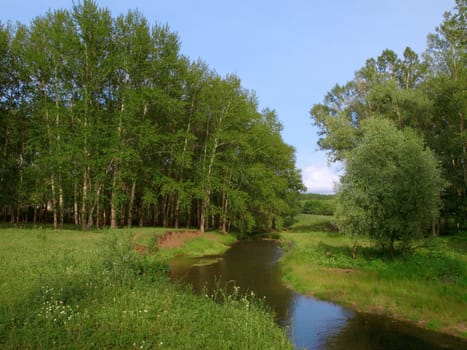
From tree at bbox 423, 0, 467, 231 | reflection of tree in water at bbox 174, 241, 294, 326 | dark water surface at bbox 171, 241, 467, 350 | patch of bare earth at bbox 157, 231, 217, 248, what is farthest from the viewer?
tree at bbox 423, 0, 467, 231

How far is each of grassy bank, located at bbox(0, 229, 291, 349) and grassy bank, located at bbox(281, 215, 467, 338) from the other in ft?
24.4

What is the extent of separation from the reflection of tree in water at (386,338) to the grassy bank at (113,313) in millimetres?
3133

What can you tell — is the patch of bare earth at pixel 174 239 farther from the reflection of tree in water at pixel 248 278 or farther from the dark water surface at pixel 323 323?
the dark water surface at pixel 323 323

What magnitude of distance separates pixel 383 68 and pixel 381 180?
128ft

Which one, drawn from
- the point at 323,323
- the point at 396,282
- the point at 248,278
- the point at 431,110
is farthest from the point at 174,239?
the point at 431,110

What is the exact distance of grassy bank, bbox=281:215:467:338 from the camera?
1479 centimetres

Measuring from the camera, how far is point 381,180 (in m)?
22.0

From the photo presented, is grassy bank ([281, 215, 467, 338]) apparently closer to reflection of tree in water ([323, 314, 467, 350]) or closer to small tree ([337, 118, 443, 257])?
reflection of tree in water ([323, 314, 467, 350])

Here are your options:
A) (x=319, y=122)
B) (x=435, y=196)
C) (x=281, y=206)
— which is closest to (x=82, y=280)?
(x=435, y=196)

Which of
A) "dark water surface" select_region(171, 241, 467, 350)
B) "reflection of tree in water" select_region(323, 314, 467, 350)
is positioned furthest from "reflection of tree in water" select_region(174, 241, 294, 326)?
"reflection of tree in water" select_region(323, 314, 467, 350)

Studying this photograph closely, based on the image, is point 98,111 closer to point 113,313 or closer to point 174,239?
point 174,239

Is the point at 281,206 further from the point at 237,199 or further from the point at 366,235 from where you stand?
the point at 366,235

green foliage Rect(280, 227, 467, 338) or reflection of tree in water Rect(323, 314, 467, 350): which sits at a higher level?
green foliage Rect(280, 227, 467, 338)

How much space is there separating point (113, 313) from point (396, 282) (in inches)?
584
